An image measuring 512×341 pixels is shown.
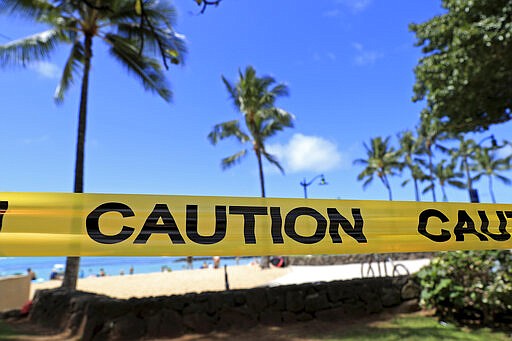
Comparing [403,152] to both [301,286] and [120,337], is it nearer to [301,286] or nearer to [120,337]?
[301,286]

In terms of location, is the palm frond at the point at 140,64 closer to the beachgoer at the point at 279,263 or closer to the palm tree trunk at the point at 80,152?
the palm tree trunk at the point at 80,152

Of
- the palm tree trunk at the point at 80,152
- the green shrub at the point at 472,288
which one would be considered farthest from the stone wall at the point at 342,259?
the palm tree trunk at the point at 80,152

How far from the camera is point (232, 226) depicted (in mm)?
2955

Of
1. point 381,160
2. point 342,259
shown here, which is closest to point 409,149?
point 381,160

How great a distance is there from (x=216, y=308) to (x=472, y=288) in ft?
14.0

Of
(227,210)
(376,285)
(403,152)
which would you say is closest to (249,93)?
(376,285)

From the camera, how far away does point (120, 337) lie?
541 centimetres

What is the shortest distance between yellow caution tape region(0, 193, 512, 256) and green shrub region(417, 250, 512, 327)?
8.04 feet

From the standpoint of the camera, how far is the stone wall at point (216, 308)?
5609 millimetres

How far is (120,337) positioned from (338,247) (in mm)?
4185

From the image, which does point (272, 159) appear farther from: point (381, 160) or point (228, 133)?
point (381, 160)

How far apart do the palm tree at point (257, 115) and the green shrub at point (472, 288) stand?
13981mm

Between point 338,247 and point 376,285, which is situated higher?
point 338,247

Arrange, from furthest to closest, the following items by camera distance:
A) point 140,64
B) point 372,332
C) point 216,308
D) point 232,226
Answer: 1. point 140,64
2. point 216,308
3. point 372,332
4. point 232,226
